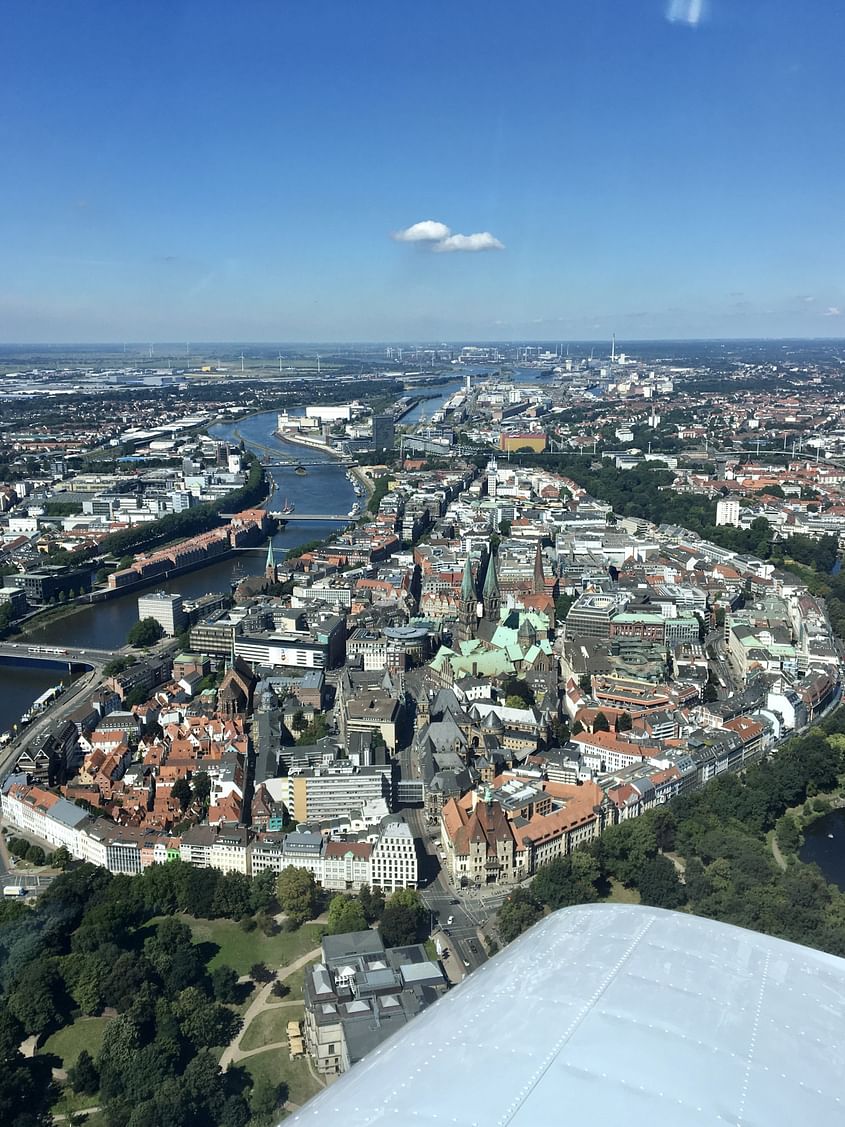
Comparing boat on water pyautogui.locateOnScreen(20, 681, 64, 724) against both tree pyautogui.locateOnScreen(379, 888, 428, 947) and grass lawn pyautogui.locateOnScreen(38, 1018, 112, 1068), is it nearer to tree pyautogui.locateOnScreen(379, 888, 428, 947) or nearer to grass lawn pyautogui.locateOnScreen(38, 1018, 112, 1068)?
grass lawn pyautogui.locateOnScreen(38, 1018, 112, 1068)

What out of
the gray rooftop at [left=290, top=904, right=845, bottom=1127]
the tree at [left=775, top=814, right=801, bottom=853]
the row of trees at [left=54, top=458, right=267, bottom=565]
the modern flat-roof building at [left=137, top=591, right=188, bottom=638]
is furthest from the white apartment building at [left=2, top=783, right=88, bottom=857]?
the row of trees at [left=54, top=458, right=267, bottom=565]

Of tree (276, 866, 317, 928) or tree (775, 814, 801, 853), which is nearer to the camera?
tree (276, 866, 317, 928)

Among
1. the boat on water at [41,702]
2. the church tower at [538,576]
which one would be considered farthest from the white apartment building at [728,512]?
the boat on water at [41,702]

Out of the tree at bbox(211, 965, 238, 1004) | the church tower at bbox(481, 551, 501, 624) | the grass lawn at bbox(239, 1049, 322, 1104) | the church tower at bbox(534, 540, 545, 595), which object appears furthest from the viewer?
the church tower at bbox(534, 540, 545, 595)

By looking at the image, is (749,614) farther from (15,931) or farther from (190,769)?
(15,931)

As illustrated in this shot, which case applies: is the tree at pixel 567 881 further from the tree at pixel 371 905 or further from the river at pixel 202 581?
the river at pixel 202 581
